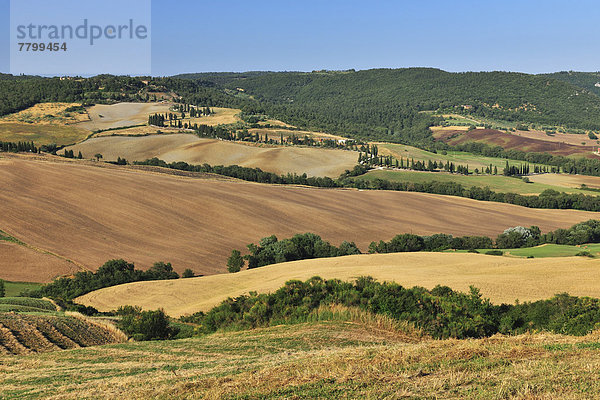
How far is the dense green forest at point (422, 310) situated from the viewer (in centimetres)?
2939

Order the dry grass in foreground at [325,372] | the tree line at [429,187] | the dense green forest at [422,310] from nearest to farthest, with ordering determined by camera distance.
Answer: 1. the dry grass in foreground at [325,372]
2. the dense green forest at [422,310]
3. the tree line at [429,187]

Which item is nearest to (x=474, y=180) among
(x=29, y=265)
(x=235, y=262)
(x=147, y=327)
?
(x=235, y=262)

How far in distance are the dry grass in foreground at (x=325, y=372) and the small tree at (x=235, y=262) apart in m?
45.7

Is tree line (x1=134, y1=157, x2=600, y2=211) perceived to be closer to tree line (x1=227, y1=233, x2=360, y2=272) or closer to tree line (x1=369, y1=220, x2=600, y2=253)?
tree line (x1=369, y1=220, x2=600, y2=253)

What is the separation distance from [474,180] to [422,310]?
5586 inches

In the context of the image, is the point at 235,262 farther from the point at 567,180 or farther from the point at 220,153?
A: the point at 567,180

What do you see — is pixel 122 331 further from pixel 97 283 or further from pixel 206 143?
pixel 206 143

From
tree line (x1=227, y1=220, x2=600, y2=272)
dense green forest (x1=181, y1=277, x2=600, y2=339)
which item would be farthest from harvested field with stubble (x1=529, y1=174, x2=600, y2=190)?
dense green forest (x1=181, y1=277, x2=600, y2=339)

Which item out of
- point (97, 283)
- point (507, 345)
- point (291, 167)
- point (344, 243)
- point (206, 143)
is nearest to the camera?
point (507, 345)

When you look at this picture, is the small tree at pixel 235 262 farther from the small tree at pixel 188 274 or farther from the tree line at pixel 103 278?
the tree line at pixel 103 278

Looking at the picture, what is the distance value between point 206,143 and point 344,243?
11183cm

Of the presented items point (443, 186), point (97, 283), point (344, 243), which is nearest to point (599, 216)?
point (443, 186)

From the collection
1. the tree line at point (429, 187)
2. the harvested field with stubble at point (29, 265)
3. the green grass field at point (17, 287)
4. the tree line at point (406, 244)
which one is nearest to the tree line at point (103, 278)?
the green grass field at point (17, 287)

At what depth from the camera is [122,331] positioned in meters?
34.9
